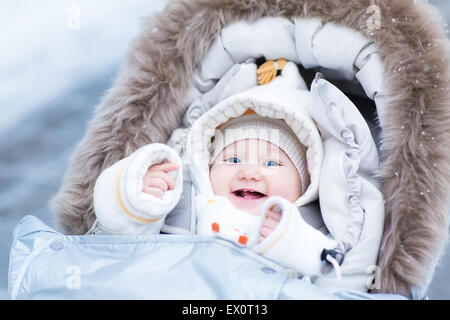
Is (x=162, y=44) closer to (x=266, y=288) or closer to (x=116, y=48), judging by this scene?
(x=116, y=48)

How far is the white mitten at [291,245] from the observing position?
87 centimetres

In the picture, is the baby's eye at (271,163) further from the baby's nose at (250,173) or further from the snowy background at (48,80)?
the snowy background at (48,80)

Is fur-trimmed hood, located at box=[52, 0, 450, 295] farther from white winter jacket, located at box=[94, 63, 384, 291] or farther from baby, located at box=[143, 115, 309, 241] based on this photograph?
baby, located at box=[143, 115, 309, 241]

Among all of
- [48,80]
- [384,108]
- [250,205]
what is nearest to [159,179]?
[250,205]

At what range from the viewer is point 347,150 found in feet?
3.35

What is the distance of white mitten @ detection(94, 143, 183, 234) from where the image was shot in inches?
35.4

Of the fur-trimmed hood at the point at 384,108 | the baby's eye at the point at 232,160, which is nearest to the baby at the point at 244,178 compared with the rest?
the baby's eye at the point at 232,160

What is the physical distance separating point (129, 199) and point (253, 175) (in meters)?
0.25

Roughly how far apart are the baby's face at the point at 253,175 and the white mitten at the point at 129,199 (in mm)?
144

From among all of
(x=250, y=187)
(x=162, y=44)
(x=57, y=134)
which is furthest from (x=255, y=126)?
→ (x=57, y=134)

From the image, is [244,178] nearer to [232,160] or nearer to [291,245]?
[232,160]

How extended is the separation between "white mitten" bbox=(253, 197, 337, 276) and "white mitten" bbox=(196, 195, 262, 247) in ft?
0.18

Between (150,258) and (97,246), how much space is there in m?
0.11

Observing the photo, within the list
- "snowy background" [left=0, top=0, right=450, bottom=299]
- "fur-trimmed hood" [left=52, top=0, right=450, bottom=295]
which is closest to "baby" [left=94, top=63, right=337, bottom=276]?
"fur-trimmed hood" [left=52, top=0, right=450, bottom=295]
